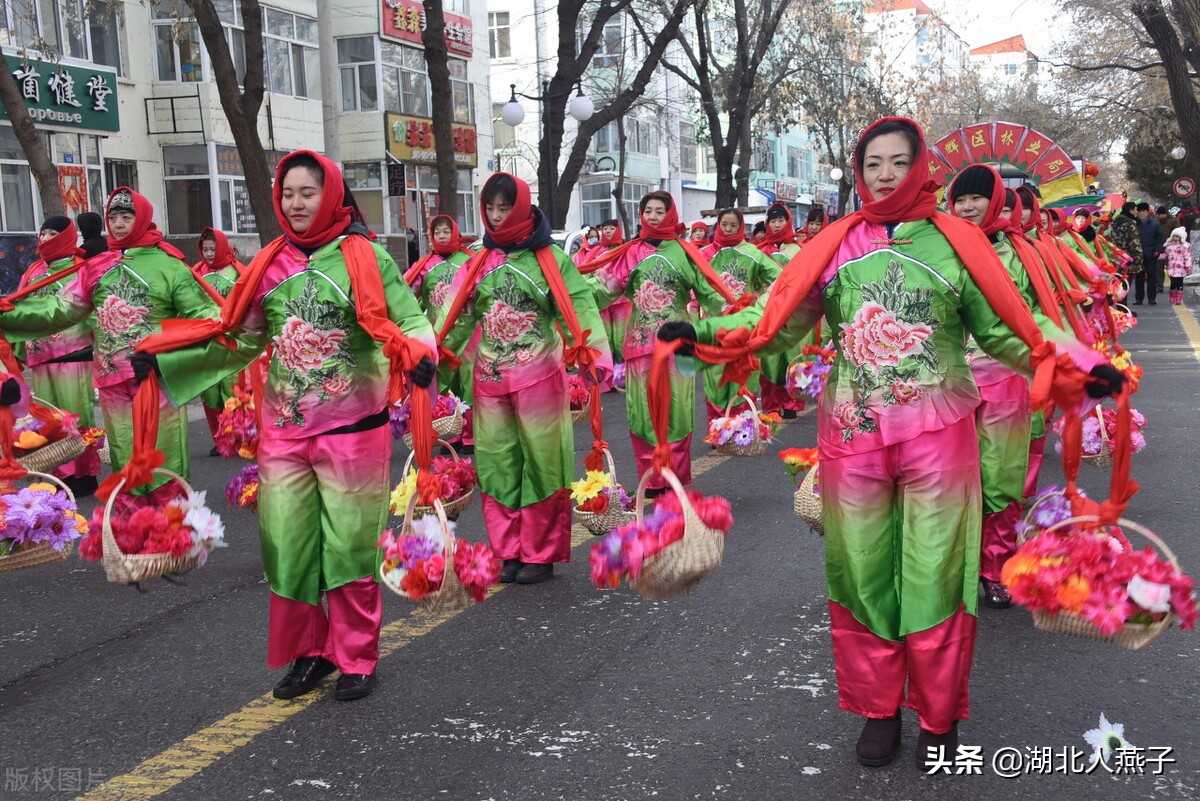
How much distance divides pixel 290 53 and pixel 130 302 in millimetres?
23584

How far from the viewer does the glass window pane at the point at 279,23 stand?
28.1 meters

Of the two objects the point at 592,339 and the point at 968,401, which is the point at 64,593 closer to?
the point at 592,339

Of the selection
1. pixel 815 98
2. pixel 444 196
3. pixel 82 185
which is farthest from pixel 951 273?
pixel 815 98

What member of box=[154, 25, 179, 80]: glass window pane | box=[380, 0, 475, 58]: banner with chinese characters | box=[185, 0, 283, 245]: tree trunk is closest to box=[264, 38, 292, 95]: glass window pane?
box=[154, 25, 179, 80]: glass window pane

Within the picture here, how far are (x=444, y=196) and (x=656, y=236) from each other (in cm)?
860

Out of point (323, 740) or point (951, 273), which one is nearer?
point (951, 273)

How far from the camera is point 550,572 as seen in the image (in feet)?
20.7

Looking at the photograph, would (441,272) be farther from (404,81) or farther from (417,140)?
(404,81)

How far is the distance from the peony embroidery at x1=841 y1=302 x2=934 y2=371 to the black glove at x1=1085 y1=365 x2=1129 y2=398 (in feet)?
1.56

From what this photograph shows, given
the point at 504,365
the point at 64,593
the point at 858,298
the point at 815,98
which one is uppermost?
the point at 815,98

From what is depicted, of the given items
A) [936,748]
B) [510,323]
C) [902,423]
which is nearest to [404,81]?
[510,323]

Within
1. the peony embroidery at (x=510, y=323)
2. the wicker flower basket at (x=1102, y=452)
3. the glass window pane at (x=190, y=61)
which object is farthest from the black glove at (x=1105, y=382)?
the glass window pane at (x=190, y=61)

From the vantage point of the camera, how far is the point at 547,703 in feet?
14.8

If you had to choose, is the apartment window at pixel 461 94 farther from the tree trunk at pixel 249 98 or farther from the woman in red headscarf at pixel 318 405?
the woman in red headscarf at pixel 318 405
